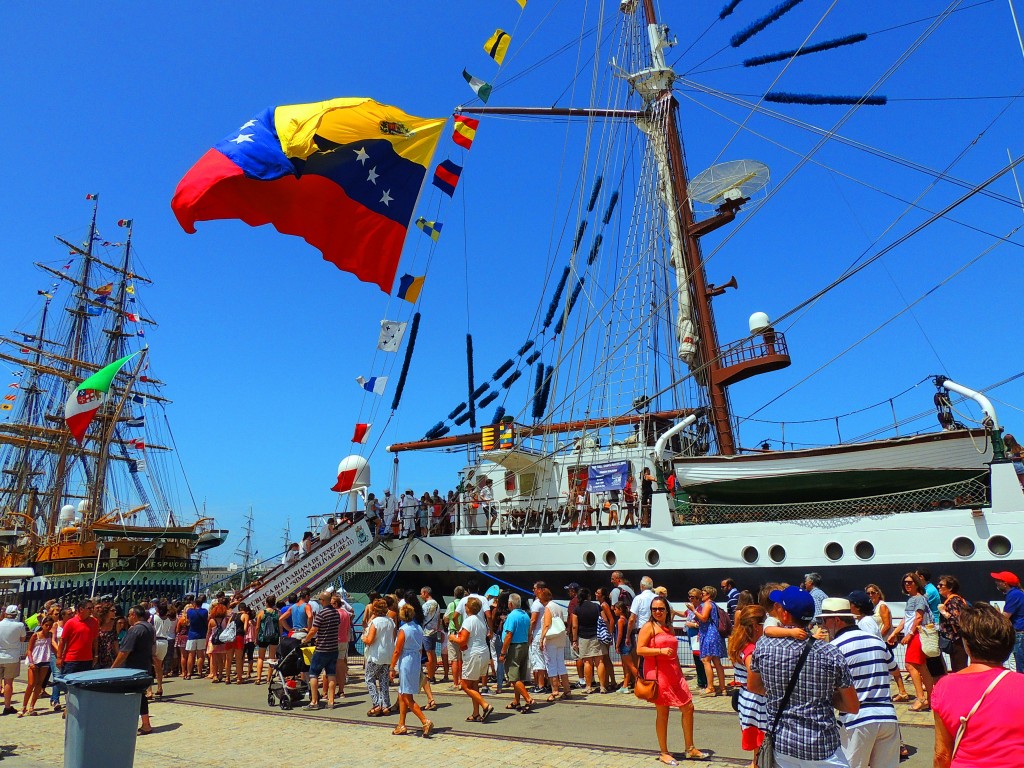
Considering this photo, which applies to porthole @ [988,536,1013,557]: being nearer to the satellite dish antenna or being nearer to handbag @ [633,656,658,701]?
handbag @ [633,656,658,701]

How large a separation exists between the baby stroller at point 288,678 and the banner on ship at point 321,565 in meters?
7.72

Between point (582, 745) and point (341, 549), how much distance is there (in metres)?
12.2

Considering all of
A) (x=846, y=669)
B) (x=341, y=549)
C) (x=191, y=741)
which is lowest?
(x=191, y=741)

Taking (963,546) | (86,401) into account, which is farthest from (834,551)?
(86,401)

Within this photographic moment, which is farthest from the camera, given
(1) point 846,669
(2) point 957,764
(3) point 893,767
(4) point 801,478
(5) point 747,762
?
(4) point 801,478

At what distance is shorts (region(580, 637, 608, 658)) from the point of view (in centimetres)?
1038

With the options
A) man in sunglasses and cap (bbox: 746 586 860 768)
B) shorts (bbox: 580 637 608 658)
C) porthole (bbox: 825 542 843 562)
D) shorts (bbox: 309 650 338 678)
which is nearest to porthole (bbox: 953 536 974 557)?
porthole (bbox: 825 542 843 562)

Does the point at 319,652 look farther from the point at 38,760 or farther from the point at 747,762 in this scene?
the point at 747,762

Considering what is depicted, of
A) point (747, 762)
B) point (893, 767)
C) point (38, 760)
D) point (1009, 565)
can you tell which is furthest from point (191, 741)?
point (1009, 565)

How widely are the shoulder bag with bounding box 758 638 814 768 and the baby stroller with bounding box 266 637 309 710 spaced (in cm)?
786

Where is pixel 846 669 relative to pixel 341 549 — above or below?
below

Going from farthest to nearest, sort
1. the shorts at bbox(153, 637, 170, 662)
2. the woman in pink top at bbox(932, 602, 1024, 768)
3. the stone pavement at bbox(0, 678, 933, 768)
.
→ the shorts at bbox(153, 637, 170, 662), the stone pavement at bbox(0, 678, 933, 768), the woman in pink top at bbox(932, 602, 1024, 768)

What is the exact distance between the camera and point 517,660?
9750 mm

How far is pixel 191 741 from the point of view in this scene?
830 centimetres
